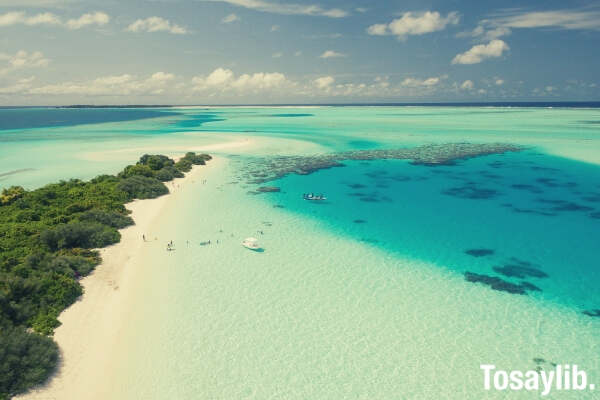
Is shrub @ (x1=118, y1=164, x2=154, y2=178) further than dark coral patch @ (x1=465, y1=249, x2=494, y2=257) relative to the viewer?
Yes

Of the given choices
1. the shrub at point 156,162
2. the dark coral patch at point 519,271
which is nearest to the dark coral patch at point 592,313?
the dark coral patch at point 519,271

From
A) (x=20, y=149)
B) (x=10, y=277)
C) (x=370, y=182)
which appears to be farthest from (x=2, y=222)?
(x=20, y=149)

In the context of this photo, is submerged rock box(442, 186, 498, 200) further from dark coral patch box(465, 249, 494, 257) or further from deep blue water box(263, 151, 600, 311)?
dark coral patch box(465, 249, 494, 257)

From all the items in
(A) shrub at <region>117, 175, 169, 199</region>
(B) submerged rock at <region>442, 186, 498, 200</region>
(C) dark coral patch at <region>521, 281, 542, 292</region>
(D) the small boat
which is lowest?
(C) dark coral patch at <region>521, 281, 542, 292</region>

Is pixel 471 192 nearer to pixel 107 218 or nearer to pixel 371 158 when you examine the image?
pixel 371 158

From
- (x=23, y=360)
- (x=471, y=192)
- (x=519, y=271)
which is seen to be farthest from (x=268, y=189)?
(x=23, y=360)

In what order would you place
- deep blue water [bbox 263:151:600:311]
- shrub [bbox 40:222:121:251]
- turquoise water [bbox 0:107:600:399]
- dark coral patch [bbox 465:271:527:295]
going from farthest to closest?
shrub [bbox 40:222:121:251]
deep blue water [bbox 263:151:600:311]
dark coral patch [bbox 465:271:527:295]
turquoise water [bbox 0:107:600:399]

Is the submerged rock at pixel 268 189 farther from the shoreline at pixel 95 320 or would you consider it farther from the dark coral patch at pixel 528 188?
the dark coral patch at pixel 528 188

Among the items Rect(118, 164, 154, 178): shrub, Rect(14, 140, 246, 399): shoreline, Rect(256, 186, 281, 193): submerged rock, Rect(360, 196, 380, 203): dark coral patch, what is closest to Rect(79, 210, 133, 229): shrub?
Rect(14, 140, 246, 399): shoreline
